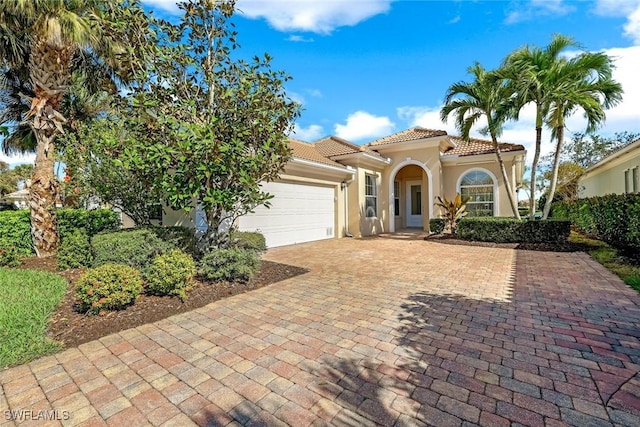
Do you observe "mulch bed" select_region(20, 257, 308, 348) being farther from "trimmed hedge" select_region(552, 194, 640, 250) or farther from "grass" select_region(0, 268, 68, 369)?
"trimmed hedge" select_region(552, 194, 640, 250)

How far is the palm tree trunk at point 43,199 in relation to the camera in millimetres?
8406

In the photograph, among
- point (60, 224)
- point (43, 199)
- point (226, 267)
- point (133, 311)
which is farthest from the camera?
point (60, 224)

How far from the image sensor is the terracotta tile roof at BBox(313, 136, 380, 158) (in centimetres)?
1516

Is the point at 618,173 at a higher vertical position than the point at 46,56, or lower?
lower

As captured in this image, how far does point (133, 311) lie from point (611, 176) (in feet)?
74.0

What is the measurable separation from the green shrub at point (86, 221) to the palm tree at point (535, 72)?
14543mm

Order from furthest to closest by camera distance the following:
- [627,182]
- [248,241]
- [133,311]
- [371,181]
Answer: [371,181]
[627,182]
[248,241]
[133,311]

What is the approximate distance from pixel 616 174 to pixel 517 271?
13.9 metres

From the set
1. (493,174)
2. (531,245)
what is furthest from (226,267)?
(493,174)

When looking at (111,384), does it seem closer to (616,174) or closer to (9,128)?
(9,128)

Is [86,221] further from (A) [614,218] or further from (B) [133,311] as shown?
(A) [614,218]

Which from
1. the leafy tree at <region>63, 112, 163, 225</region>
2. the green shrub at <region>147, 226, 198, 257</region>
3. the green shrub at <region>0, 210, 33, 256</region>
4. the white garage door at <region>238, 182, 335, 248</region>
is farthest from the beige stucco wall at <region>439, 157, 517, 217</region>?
the green shrub at <region>0, 210, 33, 256</region>

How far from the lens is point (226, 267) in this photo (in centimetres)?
618

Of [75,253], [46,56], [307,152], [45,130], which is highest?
[46,56]
